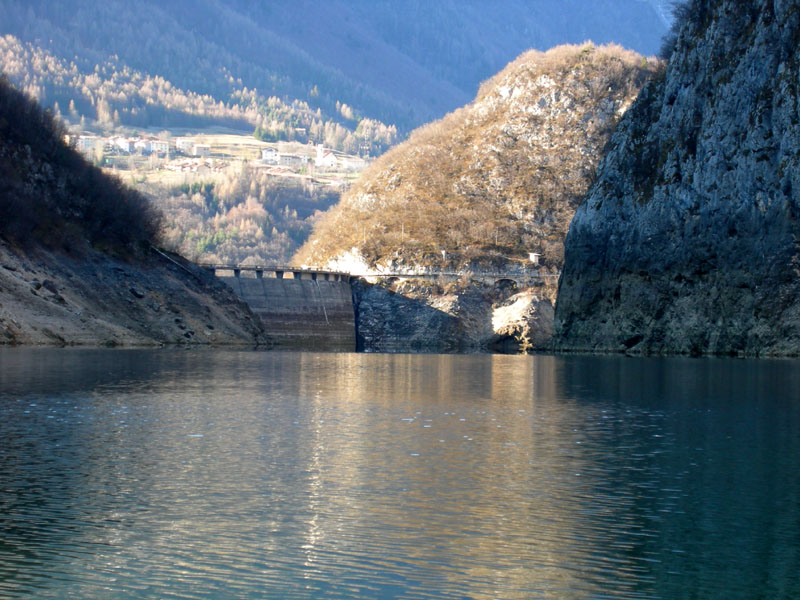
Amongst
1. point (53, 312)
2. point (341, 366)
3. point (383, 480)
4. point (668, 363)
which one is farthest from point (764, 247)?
point (383, 480)

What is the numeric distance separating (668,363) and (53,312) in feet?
190

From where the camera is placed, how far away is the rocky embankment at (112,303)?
10831 centimetres

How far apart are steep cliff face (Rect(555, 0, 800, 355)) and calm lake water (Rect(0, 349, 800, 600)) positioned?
54377 mm

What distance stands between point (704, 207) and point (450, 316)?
2355 inches

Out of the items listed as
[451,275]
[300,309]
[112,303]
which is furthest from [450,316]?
[112,303]

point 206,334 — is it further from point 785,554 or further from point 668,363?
point 785,554

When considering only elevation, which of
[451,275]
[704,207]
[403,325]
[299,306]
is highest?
[704,207]

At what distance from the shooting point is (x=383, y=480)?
3541 centimetres

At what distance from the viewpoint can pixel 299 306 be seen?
165125mm

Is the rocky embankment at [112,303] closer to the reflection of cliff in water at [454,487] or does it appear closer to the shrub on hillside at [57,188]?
the shrub on hillside at [57,188]

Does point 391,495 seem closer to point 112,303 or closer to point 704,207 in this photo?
point 112,303

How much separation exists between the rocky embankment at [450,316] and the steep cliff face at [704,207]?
22.8 metres

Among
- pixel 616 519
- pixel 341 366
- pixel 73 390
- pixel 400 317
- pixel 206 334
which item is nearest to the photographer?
pixel 616 519

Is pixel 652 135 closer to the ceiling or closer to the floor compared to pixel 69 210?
closer to the ceiling
